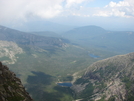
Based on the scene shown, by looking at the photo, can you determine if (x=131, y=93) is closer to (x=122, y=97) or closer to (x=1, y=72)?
(x=122, y=97)

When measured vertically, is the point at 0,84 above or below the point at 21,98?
above

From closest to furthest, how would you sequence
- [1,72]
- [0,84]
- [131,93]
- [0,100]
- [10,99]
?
[0,100] → [10,99] → [0,84] → [1,72] → [131,93]

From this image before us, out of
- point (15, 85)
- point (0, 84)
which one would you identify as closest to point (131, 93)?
point (15, 85)

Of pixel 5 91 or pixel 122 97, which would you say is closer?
pixel 5 91

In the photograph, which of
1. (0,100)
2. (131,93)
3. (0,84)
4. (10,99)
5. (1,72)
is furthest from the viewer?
(131,93)

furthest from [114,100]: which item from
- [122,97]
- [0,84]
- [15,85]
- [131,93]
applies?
[0,84]

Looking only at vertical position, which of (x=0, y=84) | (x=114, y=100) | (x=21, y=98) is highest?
(x=0, y=84)

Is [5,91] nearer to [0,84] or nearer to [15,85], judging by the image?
[0,84]

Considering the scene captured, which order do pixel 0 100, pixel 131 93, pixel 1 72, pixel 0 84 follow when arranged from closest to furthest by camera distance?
pixel 0 100, pixel 0 84, pixel 1 72, pixel 131 93

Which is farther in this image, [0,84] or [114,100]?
[114,100]
